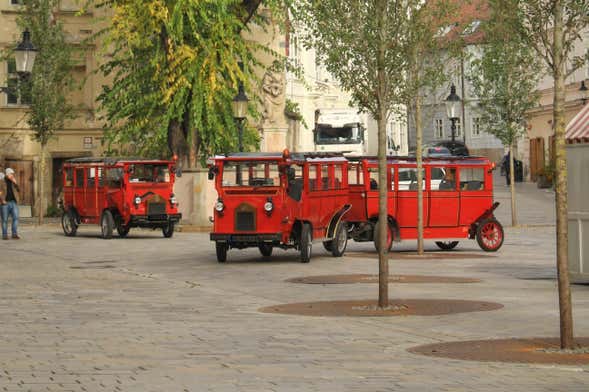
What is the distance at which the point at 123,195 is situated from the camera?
3953 cm

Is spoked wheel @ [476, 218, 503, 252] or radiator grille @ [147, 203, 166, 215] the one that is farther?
radiator grille @ [147, 203, 166, 215]

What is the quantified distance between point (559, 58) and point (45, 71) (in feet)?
126

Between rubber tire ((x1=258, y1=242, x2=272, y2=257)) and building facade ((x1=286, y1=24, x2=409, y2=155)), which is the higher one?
building facade ((x1=286, y1=24, x2=409, y2=155))

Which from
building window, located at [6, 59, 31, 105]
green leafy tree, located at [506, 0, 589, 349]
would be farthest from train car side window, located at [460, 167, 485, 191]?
building window, located at [6, 59, 31, 105]

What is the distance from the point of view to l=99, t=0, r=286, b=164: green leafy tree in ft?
142

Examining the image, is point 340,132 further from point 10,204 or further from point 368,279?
point 368,279

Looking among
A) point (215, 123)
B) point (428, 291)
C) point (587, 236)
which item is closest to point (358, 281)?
point (428, 291)

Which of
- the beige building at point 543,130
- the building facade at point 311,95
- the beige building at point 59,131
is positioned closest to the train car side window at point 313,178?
the beige building at point 59,131

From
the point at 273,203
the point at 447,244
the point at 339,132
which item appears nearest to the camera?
the point at 273,203

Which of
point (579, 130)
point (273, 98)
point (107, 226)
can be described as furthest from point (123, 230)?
point (273, 98)

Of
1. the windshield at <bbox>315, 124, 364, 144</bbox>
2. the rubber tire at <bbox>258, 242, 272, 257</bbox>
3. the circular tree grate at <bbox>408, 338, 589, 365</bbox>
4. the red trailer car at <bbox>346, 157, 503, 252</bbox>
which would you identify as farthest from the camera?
the windshield at <bbox>315, 124, 364, 144</bbox>

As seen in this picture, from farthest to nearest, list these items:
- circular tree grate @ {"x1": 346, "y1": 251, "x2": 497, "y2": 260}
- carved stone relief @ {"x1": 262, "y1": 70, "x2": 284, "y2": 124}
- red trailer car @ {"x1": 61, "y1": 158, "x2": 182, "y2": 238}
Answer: carved stone relief @ {"x1": 262, "y1": 70, "x2": 284, "y2": 124} → red trailer car @ {"x1": 61, "y1": 158, "x2": 182, "y2": 238} → circular tree grate @ {"x1": 346, "y1": 251, "x2": 497, "y2": 260}

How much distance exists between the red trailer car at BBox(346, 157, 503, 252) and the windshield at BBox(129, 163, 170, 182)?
953 cm

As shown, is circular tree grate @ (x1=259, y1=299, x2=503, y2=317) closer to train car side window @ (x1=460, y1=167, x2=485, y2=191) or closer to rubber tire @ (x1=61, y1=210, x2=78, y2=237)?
train car side window @ (x1=460, y1=167, x2=485, y2=191)
